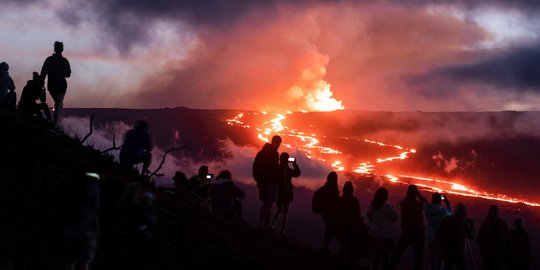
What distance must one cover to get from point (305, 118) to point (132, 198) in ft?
444

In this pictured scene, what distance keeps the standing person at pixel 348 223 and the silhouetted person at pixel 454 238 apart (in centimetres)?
186

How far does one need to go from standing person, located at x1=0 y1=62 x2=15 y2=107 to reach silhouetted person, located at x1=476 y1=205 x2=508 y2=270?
1191 centimetres

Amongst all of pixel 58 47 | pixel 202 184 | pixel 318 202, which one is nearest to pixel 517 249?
pixel 318 202

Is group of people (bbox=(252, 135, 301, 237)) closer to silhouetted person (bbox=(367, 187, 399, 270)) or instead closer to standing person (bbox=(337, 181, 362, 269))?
standing person (bbox=(337, 181, 362, 269))

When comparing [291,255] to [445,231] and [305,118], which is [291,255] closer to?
[445,231]

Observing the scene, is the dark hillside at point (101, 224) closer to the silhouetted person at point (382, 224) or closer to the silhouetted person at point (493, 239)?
the silhouetted person at point (382, 224)

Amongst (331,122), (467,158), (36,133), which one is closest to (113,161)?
(36,133)

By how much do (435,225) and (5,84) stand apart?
10.9 metres

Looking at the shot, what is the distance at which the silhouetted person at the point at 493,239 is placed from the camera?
53.7 ft

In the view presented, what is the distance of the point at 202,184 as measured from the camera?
16.8m

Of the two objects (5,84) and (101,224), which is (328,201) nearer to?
(101,224)

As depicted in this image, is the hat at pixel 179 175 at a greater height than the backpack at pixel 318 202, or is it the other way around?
the hat at pixel 179 175

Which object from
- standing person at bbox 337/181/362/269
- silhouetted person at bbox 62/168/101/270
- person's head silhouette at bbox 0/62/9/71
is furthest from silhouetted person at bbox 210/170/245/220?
silhouetted person at bbox 62/168/101/270

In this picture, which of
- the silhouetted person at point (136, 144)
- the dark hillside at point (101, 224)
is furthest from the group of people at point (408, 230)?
the silhouetted person at point (136, 144)
